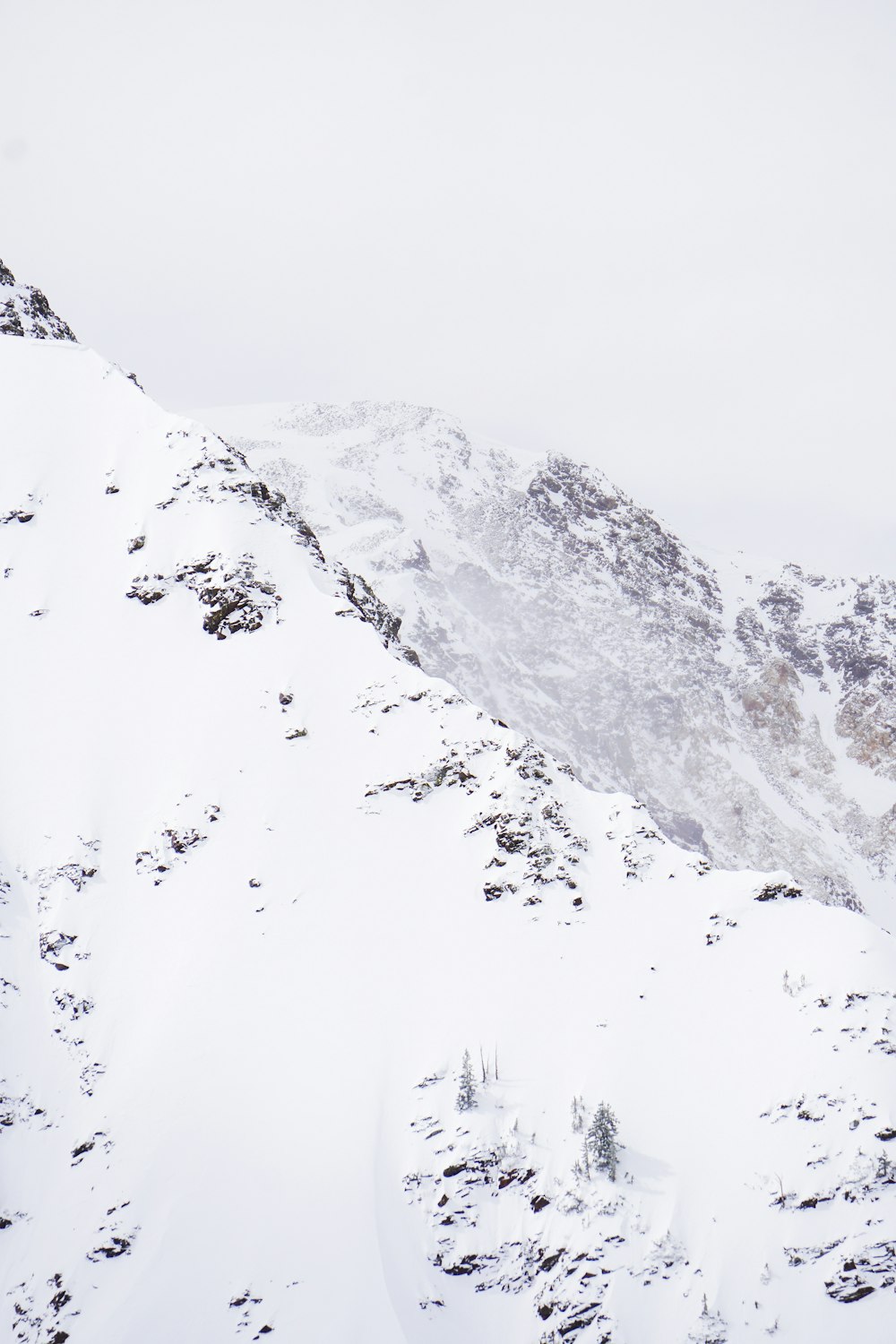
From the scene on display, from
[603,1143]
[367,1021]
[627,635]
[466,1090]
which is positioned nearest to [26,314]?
[367,1021]

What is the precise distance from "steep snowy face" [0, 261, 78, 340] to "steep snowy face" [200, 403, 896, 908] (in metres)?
40.3

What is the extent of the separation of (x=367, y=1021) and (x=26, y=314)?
Result: 51300 mm

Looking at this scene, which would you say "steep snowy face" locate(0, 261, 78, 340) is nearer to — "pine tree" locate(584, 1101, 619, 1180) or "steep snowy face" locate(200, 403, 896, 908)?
"steep snowy face" locate(200, 403, 896, 908)

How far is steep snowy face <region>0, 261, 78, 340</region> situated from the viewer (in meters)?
52.6

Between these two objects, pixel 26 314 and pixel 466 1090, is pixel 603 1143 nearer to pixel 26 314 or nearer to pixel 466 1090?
pixel 466 1090

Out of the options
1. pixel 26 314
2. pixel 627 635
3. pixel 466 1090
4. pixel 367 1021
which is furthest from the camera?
pixel 627 635

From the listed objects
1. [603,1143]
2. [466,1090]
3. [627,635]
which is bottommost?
[466,1090]

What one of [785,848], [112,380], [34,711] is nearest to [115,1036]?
[34,711]

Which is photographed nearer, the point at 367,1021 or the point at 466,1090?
the point at 466,1090

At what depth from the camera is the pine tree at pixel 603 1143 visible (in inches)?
838

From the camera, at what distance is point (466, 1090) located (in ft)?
74.7

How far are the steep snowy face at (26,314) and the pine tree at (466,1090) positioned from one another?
49.2 metres

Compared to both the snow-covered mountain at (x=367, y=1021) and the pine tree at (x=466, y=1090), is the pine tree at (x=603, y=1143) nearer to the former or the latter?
the snow-covered mountain at (x=367, y=1021)

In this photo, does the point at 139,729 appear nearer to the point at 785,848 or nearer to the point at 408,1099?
the point at 408,1099
